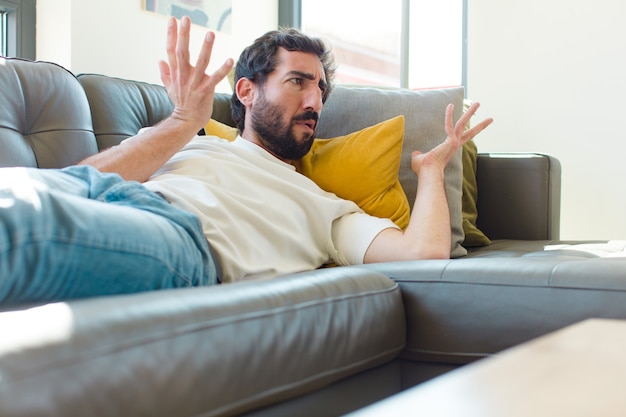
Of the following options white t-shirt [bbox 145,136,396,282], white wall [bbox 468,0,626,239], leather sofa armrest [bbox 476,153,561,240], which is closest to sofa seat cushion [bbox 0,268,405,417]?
white t-shirt [bbox 145,136,396,282]

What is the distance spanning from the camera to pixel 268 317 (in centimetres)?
96

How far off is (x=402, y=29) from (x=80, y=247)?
11.2 feet

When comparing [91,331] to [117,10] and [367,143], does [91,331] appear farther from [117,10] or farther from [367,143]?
[117,10]

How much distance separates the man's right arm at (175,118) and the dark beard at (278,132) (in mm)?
237

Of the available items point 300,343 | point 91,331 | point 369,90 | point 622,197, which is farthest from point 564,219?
point 91,331

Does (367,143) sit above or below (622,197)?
above

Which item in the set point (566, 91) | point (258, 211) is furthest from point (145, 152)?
point (566, 91)

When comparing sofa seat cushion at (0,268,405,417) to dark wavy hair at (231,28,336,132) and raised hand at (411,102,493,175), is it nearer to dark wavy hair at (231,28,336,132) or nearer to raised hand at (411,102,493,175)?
raised hand at (411,102,493,175)

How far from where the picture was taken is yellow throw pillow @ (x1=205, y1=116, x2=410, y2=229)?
1.87 metres

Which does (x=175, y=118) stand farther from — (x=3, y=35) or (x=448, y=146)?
(x=3, y=35)

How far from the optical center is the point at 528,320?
1.19 metres

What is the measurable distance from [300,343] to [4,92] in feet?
3.40

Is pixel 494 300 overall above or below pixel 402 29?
below

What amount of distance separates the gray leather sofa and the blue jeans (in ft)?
0.15
